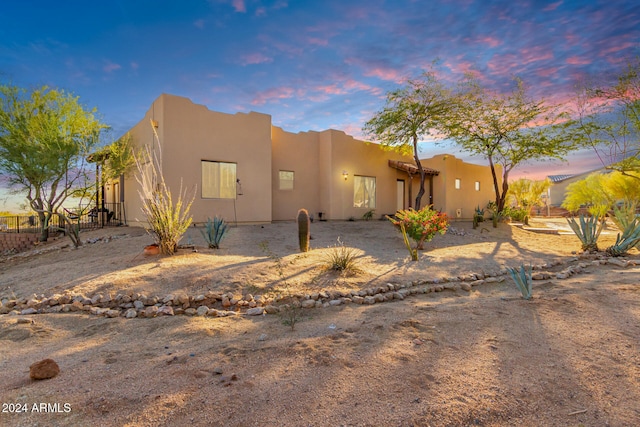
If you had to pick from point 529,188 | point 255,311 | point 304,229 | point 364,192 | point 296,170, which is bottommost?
point 255,311

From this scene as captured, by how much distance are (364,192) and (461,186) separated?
6.75 metres

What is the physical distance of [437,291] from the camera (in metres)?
5.13

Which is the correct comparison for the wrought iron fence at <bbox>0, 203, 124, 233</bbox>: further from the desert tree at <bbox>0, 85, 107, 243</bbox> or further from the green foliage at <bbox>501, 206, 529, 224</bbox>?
the green foliage at <bbox>501, 206, 529, 224</bbox>

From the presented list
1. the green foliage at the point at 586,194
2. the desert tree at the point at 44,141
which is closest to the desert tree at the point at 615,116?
the green foliage at the point at 586,194

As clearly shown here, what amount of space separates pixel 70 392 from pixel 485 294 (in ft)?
17.0

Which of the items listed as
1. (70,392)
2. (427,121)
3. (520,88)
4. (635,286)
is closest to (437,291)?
(635,286)

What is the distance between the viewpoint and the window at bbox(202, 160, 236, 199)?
1105 cm

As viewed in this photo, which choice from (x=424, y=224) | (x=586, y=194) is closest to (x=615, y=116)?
(x=424, y=224)

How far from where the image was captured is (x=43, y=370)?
7.61ft

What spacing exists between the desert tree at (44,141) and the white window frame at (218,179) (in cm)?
444

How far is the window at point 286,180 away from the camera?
13.5 meters

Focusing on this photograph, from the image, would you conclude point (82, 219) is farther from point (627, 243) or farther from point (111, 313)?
point (627, 243)

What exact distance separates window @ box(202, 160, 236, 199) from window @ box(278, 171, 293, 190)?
2416 millimetres

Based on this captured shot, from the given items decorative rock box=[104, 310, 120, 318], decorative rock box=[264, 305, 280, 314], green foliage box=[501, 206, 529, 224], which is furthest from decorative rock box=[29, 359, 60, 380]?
green foliage box=[501, 206, 529, 224]
